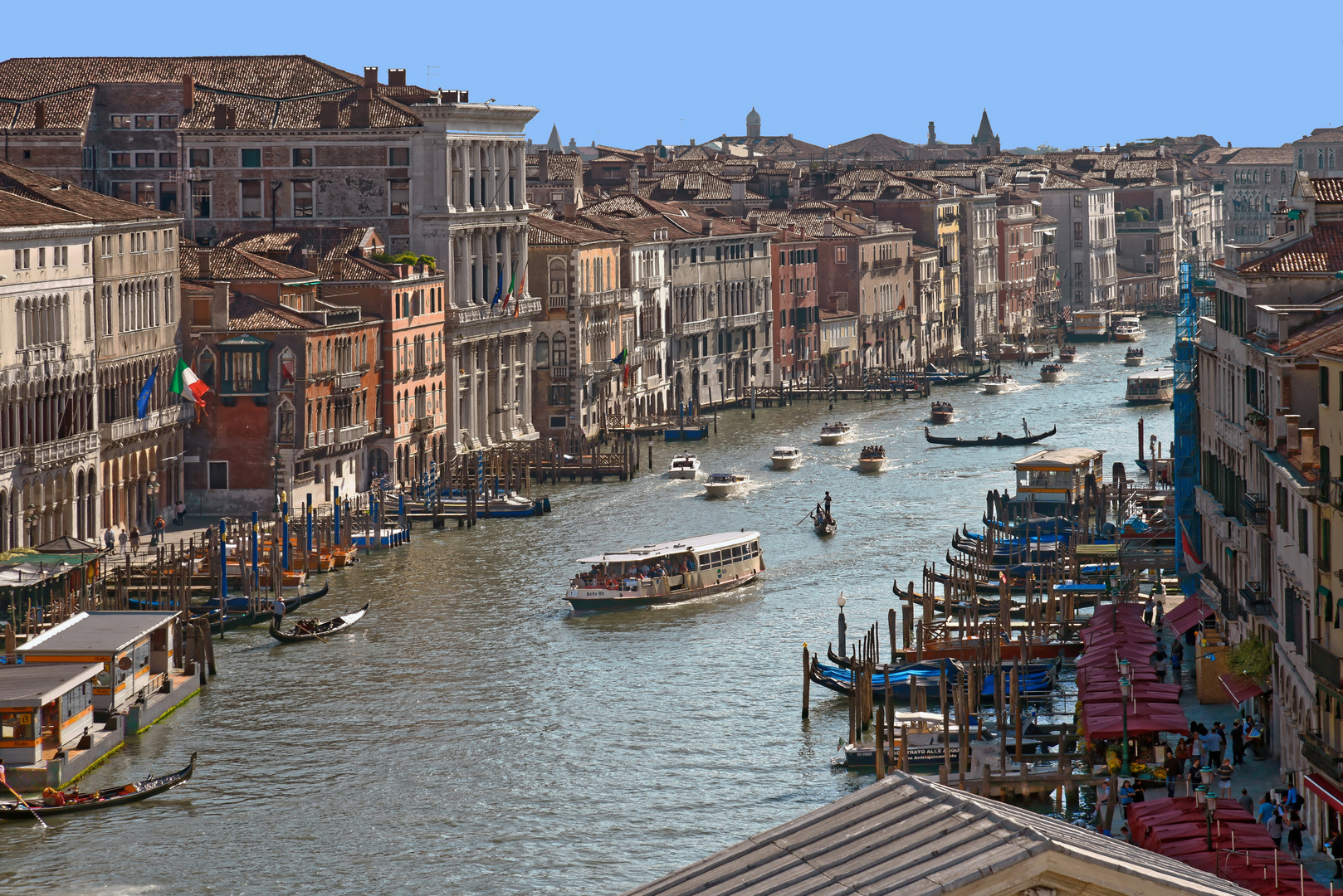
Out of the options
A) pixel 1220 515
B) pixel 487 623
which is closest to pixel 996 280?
pixel 487 623

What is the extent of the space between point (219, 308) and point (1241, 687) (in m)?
36.0

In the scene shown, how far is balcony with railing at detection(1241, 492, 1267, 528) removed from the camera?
31.6m

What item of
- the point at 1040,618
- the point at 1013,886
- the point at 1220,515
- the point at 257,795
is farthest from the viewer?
the point at 1040,618

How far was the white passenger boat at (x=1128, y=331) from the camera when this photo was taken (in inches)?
5167

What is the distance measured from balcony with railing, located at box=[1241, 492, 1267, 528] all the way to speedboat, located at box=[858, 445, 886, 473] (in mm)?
41688

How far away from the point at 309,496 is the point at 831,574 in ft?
52.3

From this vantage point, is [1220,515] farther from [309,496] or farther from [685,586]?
[309,496]

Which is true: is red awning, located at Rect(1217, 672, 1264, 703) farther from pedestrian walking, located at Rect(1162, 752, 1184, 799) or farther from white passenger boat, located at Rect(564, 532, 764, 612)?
white passenger boat, located at Rect(564, 532, 764, 612)

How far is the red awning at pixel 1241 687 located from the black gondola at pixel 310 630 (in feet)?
64.2

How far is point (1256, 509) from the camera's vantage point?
1245 inches

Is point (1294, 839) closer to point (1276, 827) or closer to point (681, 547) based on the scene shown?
point (1276, 827)

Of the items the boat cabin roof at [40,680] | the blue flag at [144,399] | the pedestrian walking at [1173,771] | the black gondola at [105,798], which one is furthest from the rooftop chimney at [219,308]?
the pedestrian walking at [1173,771]

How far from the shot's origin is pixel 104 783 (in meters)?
34.8

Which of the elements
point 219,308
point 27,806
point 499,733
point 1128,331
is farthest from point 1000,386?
point 27,806
